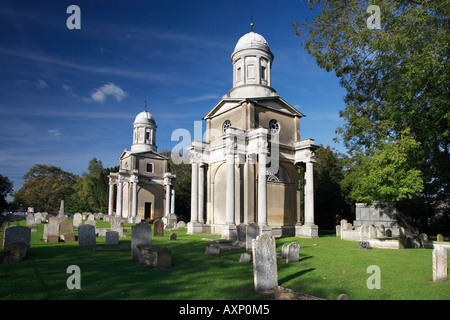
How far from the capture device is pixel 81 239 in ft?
47.2

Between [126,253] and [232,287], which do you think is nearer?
[232,287]

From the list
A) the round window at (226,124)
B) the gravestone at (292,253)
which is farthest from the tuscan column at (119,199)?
the gravestone at (292,253)

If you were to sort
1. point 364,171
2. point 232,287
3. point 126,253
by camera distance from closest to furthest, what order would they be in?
point 232,287 < point 126,253 < point 364,171

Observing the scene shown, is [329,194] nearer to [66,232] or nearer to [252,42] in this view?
[252,42]

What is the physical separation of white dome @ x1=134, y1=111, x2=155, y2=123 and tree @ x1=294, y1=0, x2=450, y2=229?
113 ft

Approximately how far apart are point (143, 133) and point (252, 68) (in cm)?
2606

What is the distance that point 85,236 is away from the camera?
14453 mm

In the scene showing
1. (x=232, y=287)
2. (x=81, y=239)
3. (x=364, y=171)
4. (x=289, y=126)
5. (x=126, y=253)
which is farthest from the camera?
A: (x=289, y=126)

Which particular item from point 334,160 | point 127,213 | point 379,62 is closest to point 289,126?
point 379,62

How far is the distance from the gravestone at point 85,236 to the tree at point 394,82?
14.2m

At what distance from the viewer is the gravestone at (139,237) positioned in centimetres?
1073
